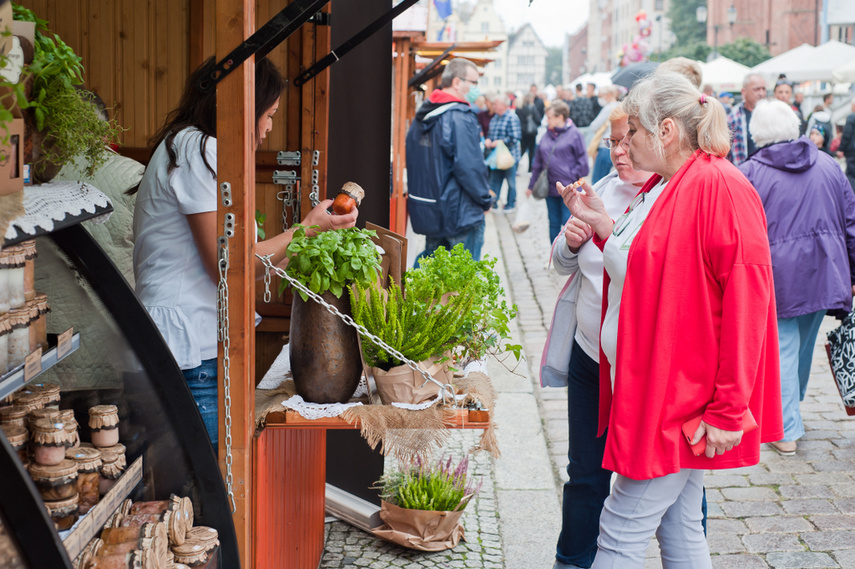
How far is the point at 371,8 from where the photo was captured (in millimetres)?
3912

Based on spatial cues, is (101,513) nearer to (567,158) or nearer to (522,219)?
(567,158)

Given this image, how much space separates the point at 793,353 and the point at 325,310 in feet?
11.2

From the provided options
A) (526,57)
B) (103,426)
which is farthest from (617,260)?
(526,57)

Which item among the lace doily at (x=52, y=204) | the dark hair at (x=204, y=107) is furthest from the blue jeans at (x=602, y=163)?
the lace doily at (x=52, y=204)

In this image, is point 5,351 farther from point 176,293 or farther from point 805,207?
point 805,207

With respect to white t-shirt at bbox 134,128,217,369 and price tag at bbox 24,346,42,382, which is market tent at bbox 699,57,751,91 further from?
price tag at bbox 24,346,42,382

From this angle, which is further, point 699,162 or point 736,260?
point 699,162

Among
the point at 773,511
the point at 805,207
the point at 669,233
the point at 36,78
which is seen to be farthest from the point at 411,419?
the point at 805,207

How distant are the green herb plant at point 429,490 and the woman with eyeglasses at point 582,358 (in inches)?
27.3

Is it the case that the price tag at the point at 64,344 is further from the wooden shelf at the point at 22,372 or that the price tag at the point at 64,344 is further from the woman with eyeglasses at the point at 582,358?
the woman with eyeglasses at the point at 582,358

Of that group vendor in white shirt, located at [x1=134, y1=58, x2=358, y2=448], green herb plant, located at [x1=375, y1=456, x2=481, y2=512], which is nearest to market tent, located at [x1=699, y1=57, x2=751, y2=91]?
green herb plant, located at [x1=375, y1=456, x2=481, y2=512]

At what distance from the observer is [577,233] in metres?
3.17

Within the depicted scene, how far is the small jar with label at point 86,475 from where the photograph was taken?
6.09ft

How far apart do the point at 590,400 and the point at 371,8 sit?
1996 mm
